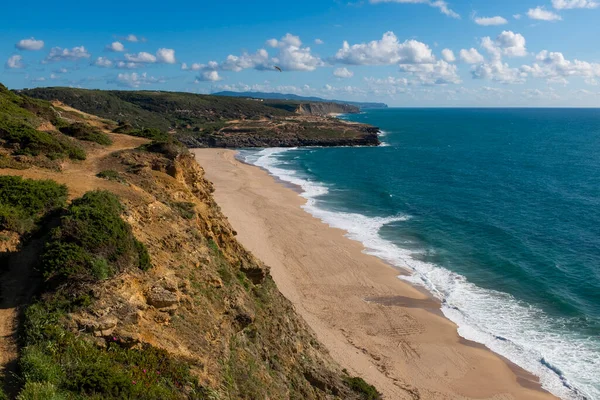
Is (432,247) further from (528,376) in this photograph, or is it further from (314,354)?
(314,354)

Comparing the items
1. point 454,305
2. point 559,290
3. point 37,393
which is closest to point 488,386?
point 454,305

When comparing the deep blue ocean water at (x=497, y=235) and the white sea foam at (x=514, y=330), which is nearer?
the white sea foam at (x=514, y=330)

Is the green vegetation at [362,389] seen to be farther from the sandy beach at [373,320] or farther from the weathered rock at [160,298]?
the weathered rock at [160,298]

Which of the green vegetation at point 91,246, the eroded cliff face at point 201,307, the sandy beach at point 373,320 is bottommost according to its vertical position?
the sandy beach at point 373,320

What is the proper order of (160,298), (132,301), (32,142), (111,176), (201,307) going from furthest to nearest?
1. (32,142)
2. (111,176)
3. (201,307)
4. (160,298)
5. (132,301)

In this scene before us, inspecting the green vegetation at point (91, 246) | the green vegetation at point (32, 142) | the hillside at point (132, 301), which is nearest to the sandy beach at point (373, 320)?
the hillside at point (132, 301)

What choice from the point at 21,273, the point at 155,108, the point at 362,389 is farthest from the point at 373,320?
the point at 155,108

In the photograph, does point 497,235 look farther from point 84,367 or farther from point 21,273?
point 84,367

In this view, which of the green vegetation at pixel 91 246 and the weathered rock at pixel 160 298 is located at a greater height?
the green vegetation at pixel 91 246
